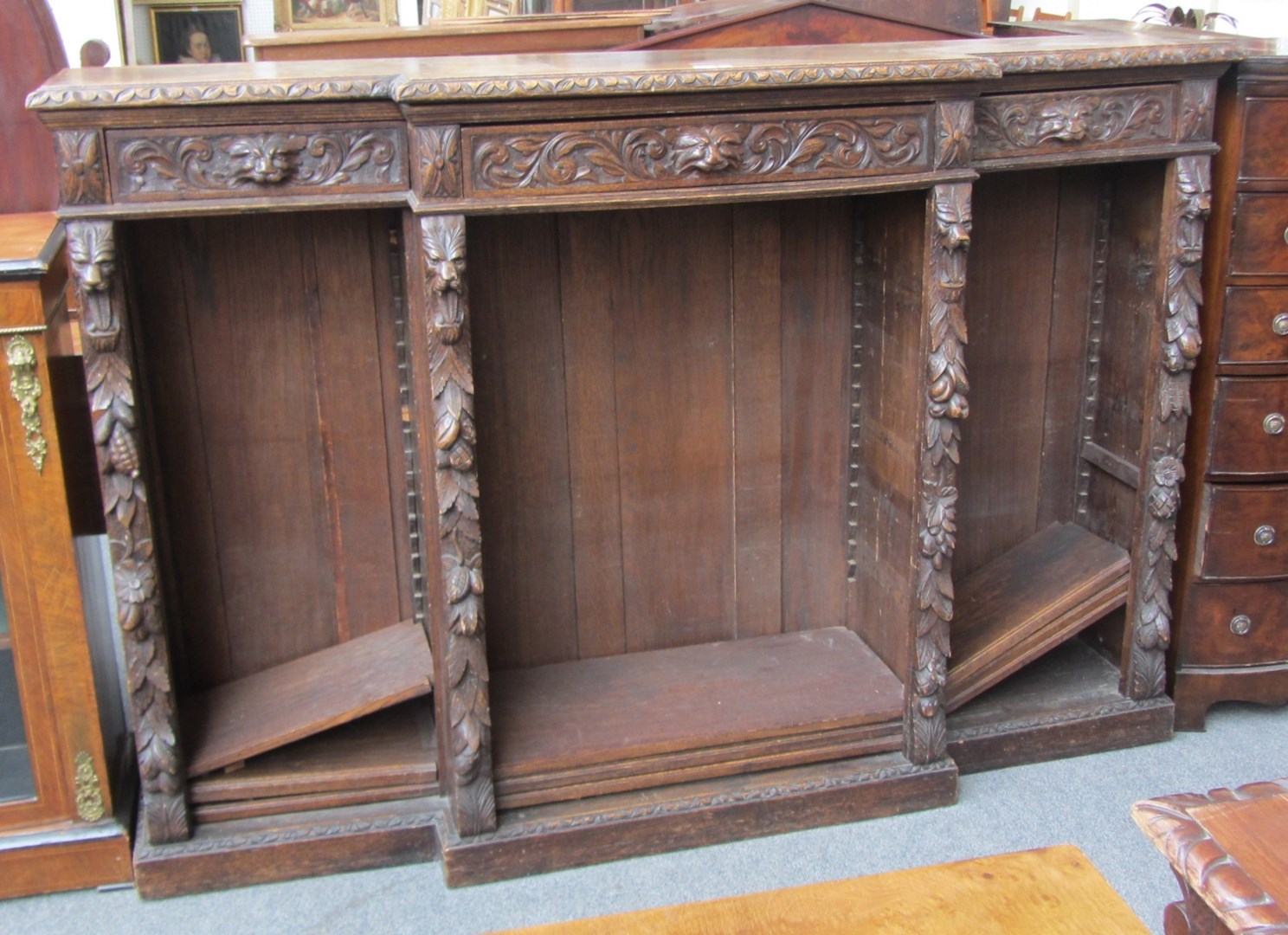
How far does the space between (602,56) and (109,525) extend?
112cm

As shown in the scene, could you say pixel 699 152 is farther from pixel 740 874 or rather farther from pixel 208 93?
pixel 740 874

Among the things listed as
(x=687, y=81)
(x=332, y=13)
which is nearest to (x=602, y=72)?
(x=687, y=81)

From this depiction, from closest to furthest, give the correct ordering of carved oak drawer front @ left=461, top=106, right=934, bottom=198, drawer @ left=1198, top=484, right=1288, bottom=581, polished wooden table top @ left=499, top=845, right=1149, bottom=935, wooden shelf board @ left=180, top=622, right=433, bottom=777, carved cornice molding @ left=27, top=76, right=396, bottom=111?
1. polished wooden table top @ left=499, top=845, right=1149, bottom=935
2. carved cornice molding @ left=27, top=76, right=396, bottom=111
3. carved oak drawer front @ left=461, top=106, right=934, bottom=198
4. wooden shelf board @ left=180, top=622, right=433, bottom=777
5. drawer @ left=1198, top=484, right=1288, bottom=581

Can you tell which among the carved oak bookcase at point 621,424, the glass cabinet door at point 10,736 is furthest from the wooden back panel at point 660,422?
the glass cabinet door at point 10,736

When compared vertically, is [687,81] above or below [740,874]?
above

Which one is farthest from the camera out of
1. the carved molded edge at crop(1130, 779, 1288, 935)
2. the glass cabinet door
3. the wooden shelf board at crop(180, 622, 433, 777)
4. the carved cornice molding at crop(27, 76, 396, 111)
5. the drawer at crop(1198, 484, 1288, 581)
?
the drawer at crop(1198, 484, 1288, 581)

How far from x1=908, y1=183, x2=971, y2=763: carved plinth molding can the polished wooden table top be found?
0.71 metres

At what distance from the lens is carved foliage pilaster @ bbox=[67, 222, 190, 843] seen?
193 cm

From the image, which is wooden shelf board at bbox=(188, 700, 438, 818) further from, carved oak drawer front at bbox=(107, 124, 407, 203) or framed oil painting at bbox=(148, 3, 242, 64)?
framed oil painting at bbox=(148, 3, 242, 64)

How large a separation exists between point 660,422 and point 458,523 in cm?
59

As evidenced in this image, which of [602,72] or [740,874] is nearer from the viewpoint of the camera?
[602,72]

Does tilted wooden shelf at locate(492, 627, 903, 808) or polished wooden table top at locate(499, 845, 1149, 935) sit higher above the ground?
polished wooden table top at locate(499, 845, 1149, 935)

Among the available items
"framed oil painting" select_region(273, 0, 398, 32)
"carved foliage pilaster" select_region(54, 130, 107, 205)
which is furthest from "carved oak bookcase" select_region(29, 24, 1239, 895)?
"framed oil painting" select_region(273, 0, 398, 32)

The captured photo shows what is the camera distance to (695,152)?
2004 millimetres
